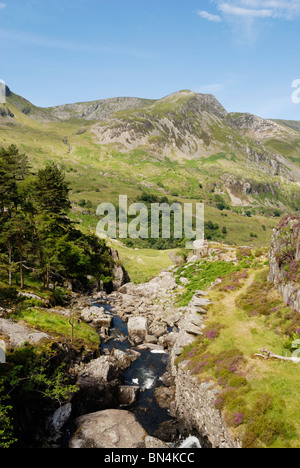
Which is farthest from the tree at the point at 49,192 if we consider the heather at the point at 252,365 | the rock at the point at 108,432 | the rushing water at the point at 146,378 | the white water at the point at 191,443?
the white water at the point at 191,443

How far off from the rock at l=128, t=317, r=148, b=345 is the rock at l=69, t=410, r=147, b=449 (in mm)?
17988

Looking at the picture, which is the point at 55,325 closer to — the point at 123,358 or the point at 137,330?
the point at 123,358

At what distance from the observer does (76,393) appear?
26.0 m

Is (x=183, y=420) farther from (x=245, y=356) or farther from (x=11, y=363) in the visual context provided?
(x=11, y=363)

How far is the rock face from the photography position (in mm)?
29625

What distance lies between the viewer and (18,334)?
27.1 m

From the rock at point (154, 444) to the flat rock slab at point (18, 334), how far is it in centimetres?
1407

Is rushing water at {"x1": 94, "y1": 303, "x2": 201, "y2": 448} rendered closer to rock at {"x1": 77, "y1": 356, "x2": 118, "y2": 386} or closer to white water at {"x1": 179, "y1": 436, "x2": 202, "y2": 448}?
white water at {"x1": 179, "y1": 436, "x2": 202, "y2": 448}

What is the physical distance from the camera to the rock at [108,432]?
20.8 m

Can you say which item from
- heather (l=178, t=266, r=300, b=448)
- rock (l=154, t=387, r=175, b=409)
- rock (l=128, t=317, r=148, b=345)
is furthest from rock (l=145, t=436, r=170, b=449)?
rock (l=128, t=317, r=148, b=345)

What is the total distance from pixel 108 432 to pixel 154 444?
153 inches

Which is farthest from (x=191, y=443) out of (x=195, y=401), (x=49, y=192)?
(x=49, y=192)

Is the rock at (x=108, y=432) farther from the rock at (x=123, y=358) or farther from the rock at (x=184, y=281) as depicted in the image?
the rock at (x=184, y=281)
